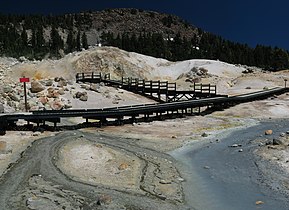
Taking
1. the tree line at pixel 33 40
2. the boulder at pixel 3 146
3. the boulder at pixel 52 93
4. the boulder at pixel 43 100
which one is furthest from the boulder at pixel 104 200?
the tree line at pixel 33 40

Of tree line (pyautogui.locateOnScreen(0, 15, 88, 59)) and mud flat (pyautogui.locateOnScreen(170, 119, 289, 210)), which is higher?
tree line (pyautogui.locateOnScreen(0, 15, 88, 59))

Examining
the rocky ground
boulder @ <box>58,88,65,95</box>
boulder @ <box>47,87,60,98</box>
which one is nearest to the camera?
the rocky ground

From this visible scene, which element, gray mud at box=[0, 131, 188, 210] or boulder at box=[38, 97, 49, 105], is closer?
gray mud at box=[0, 131, 188, 210]

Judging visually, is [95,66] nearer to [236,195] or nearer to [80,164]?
[80,164]

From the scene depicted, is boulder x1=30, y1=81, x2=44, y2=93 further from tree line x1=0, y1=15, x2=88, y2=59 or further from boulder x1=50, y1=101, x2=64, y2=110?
tree line x1=0, y1=15, x2=88, y2=59

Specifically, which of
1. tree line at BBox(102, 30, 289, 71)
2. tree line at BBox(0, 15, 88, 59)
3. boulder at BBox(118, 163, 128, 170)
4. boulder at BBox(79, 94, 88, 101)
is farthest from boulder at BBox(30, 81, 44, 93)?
tree line at BBox(102, 30, 289, 71)

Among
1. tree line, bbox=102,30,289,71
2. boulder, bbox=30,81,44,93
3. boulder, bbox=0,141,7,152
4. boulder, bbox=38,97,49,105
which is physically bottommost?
boulder, bbox=0,141,7,152

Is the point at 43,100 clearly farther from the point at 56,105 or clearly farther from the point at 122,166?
the point at 122,166

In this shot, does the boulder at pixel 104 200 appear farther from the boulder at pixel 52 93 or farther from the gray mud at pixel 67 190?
the boulder at pixel 52 93

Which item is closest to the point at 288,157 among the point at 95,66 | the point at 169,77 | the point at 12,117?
the point at 12,117

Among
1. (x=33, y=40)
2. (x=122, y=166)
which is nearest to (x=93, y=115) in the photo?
(x=122, y=166)

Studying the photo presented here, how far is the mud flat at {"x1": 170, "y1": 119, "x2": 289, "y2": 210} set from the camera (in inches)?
477

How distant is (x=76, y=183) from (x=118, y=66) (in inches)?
2350

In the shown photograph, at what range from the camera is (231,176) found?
15.0m
